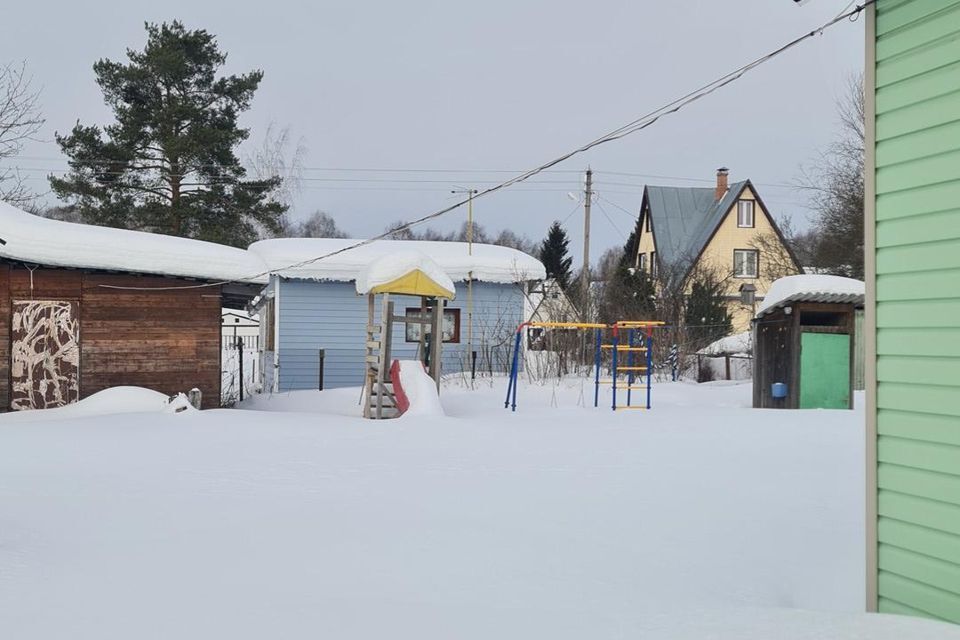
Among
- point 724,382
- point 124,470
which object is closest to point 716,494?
point 124,470

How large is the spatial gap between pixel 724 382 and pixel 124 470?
15779mm

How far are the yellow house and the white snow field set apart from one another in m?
25.2

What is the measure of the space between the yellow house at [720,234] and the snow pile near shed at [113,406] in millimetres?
24126

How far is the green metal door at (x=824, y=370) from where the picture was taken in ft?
48.7

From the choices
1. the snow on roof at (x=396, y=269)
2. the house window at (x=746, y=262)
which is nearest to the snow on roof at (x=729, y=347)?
the snow on roof at (x=396, y=269)

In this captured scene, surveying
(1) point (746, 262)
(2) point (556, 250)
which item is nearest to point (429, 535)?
(1) point (746, 262)

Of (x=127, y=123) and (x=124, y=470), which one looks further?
(x=127, y=123)

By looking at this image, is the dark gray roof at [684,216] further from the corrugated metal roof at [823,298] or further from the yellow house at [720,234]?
the corrugated metal roof at [823,298]

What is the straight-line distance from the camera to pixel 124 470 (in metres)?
8.09

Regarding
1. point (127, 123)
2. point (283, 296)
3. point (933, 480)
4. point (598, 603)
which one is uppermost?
point (127, 123)

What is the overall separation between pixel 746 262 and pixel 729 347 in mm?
16520

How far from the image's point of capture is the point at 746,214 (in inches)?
1490

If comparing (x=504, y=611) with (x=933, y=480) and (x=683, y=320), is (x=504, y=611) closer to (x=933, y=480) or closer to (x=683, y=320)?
(x=933, y=480)

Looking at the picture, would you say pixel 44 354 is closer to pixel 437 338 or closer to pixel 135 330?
pixel 135 330
